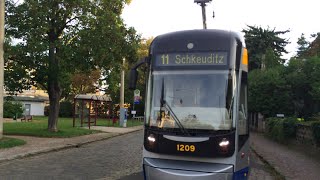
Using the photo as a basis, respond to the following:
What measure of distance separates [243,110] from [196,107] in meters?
1.04

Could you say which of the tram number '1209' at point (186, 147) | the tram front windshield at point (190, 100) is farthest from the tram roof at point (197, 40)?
the tram number '1209' at point (186, 147)

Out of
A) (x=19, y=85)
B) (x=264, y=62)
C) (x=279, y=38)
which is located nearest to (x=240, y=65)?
(x=19, y=85)

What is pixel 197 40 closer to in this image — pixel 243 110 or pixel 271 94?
pixel 243 110

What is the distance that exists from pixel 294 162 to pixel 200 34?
8.30 meters

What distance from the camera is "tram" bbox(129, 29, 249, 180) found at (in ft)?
26.7

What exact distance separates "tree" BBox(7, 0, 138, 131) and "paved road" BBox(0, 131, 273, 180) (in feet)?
18.4

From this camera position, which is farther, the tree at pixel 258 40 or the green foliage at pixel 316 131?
the tree at pixel 258 40

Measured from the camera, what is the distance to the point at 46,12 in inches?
850

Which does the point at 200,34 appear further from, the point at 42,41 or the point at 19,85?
the point at 19,85

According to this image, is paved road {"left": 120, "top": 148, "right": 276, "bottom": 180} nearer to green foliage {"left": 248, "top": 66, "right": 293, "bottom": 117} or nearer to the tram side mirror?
the tram side mirror

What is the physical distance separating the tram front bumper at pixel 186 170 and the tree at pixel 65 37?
44.0 ft

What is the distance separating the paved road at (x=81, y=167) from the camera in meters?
11.5

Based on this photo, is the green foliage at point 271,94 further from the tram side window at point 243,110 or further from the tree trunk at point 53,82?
the tram side window at point 243,110

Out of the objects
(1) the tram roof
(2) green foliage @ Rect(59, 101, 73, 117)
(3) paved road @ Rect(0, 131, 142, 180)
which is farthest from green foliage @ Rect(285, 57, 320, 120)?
(2) green foliage @ Rect(59, 101, 73, 117)
